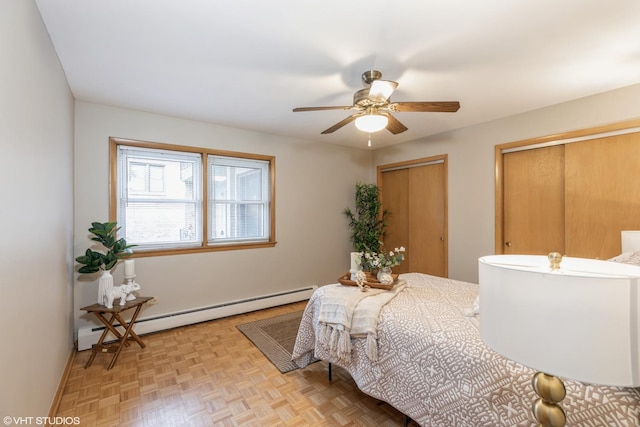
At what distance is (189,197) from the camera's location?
11.5ft

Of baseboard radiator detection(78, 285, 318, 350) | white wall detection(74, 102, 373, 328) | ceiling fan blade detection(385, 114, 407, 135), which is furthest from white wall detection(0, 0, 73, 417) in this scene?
ceiling fan blade detection(385, 114, 407, 135)

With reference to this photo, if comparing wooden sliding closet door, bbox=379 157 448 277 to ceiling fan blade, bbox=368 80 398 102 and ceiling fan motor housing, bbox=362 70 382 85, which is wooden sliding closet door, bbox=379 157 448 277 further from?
ceiling fan blade, bbox=368 80 398 102

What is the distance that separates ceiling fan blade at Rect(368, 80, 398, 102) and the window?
7.37 ft

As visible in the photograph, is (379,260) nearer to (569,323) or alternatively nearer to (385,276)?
(385,276)

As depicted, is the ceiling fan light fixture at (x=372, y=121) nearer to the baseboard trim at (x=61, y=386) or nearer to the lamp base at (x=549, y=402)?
the lamp base at (x=549, y=402)

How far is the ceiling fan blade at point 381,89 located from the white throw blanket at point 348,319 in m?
1.40

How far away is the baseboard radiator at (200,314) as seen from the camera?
2750 millimetres

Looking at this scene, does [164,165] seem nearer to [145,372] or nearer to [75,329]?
[75,329]

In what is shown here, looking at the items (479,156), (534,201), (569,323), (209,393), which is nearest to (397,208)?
(479,156)

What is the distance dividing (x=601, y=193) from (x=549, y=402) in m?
2.85

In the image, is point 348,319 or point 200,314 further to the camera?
point 200,314

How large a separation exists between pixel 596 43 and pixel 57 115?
375cm

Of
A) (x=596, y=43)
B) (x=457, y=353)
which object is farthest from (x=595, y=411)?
(x=596, y=43)

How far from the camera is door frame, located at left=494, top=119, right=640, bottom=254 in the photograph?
259cm
